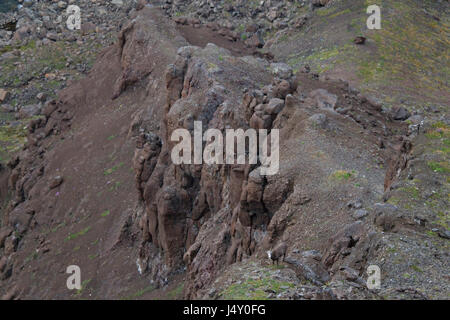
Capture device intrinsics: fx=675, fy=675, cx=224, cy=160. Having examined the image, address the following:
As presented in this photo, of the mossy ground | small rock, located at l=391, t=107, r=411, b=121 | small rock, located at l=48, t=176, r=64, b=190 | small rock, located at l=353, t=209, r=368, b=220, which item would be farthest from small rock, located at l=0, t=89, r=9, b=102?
small rock, located at l=353, t=209, r=368, b=220

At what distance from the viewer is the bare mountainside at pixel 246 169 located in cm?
1733

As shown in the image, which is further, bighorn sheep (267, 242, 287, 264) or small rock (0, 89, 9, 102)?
small rock (0, 89, 9, 102)

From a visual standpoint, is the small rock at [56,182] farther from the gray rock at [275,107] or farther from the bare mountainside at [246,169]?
the gray rock at [275,107]

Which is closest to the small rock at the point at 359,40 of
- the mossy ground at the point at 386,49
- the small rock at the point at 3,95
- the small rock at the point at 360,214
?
the mossy ground at the point at 386,49

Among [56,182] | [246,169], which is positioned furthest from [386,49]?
[246,169]

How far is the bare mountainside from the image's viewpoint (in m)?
17.3

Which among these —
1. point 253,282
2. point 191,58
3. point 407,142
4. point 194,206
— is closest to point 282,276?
point 253,282

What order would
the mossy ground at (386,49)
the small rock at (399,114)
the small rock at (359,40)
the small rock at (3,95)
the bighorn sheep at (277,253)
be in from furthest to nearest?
the small rock at (3,95)
the small rock at (359,40)
the mossy ground at (386,49)
the small rock at (399,114)
the bighorn sheep at (277,253)

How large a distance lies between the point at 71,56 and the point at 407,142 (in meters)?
46.8

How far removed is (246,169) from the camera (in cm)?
2269

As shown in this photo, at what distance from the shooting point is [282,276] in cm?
1546

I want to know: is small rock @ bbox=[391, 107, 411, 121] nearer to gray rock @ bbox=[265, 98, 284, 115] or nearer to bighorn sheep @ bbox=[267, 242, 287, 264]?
gray rock @ bbox=[265, 98, 284, 115]

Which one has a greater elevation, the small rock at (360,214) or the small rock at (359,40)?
the small rock at (359,40)

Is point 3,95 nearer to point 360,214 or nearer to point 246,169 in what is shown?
point 246,169
